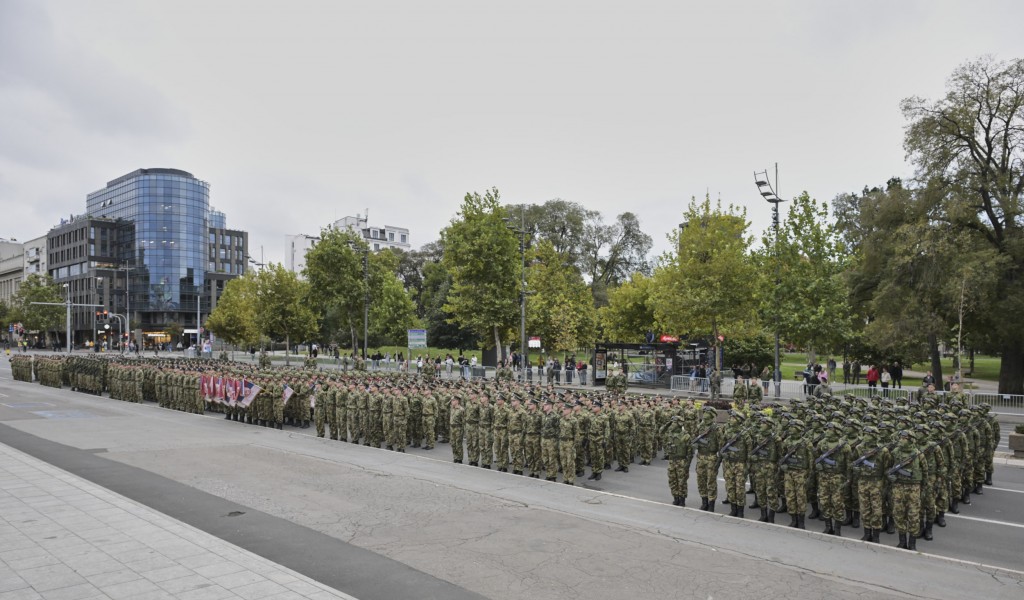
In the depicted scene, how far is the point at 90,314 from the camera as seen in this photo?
10631cm

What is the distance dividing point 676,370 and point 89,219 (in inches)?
4077

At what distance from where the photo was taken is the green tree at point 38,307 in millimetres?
95812

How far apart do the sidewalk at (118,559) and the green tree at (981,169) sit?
96.7 feet

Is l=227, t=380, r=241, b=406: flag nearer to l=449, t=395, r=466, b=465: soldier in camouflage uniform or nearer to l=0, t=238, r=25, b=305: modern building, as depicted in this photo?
l=449, t=395, r=466, b=465: soldier in camouflage uniform

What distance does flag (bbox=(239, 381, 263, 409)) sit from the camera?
2141cm

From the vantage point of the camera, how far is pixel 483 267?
126 ft

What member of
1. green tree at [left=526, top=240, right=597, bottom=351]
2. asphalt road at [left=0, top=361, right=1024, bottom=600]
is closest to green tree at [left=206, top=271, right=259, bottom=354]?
green tree at [left=526, top=240, right=597, bottom=351]

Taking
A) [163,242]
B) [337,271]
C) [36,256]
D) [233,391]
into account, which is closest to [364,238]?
[163,242]

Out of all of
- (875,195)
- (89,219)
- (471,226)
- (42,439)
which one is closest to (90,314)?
(89,219)

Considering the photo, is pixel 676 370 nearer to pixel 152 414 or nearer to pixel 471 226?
pixel 471 226

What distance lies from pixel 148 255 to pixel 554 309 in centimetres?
8621

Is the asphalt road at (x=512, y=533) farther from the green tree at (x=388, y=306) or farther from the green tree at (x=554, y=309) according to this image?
the green tree at (x=388, y=306)

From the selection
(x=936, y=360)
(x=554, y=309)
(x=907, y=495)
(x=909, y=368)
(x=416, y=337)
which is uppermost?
(x=554, y=309)

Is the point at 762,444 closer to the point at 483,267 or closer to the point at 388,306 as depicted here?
the point at 483,267
